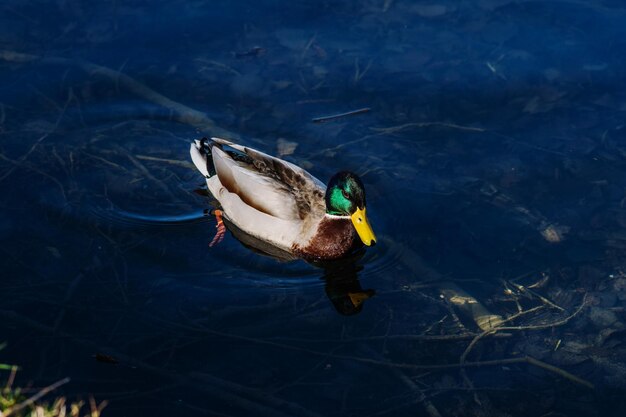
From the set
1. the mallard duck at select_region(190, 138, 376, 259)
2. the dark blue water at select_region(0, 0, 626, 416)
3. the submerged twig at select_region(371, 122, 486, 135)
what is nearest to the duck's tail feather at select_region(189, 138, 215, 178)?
the mallard duck at select_region(190, 138, 376, 259)

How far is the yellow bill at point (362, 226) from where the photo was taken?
7.64 meters

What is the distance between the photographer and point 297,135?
8.94 meters

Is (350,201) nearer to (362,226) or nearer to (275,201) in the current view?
(362,226)

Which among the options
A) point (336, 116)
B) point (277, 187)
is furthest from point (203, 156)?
point (336, 116)

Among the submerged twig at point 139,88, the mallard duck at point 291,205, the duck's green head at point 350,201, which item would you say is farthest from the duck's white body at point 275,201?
the submerged twig at point 139,88

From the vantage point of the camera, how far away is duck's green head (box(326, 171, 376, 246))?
7598 millimetres

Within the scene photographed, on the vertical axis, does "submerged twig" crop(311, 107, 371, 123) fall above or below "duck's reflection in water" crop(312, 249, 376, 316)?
above

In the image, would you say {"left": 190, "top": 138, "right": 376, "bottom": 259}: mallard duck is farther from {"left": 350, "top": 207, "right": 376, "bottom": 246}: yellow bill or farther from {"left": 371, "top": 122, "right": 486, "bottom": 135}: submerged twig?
{"left": 371, "top": 122, "right": 486, "bottom": 135}: submerged twig

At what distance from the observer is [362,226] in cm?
767

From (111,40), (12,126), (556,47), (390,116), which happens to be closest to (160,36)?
(111,40)

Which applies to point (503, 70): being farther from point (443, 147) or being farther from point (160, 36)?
point (160, 36)

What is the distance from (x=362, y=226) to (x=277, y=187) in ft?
2.54

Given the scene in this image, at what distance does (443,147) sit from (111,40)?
11.7 feet

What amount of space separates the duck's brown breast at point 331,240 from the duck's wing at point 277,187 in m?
0.16
